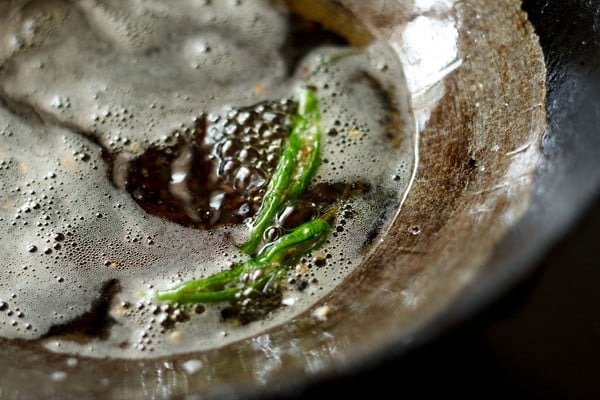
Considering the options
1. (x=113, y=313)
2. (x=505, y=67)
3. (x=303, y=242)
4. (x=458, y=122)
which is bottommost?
(x=113, y=313)

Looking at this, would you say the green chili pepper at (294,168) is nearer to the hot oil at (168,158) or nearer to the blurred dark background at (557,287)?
the hot oil at (168,158)

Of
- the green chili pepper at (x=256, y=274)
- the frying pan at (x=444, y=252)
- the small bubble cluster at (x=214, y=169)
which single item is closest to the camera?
the frying pan at (x=444, y=252)

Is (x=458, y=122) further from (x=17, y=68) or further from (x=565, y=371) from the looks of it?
(x=17, y=68)

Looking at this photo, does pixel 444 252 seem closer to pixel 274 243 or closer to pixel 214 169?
pixel 274 243

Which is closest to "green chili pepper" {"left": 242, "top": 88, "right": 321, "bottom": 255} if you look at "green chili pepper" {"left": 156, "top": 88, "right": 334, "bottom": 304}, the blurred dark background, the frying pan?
"green chili pepper" {"left": 156, "top": 88, "right": 334, "bottom": 304}

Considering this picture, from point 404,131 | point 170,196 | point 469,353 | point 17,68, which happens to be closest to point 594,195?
point 469,353

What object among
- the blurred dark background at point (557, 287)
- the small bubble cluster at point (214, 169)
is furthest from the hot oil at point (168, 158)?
the blurred dark background at point (557, 287)
